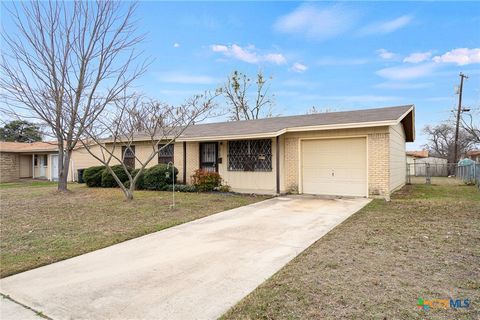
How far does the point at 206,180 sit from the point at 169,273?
26.0 feet

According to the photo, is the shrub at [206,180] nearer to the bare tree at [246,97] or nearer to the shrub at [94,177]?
the shrub at [94,177]

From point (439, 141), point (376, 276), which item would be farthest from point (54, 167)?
point (439, 141)

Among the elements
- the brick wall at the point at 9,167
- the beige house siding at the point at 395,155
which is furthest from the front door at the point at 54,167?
the beige house siding at the point at 395,155

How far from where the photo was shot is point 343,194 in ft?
33.4

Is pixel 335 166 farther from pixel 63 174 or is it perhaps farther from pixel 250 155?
pixel 63 174

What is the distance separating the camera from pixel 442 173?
84.5 ft

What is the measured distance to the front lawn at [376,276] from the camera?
8.70 feet

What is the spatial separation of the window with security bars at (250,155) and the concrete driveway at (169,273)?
5.43 m

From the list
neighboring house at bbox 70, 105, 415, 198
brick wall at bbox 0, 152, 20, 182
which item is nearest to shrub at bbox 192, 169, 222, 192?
neighboring house at bbox 70, 105, 415, 198

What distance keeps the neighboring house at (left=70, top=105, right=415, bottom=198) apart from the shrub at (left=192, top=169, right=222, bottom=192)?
74cm

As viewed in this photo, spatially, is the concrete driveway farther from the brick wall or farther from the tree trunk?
the brick wall

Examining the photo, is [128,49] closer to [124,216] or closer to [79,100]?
[79,100]

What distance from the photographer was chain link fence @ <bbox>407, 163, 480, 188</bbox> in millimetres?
16289

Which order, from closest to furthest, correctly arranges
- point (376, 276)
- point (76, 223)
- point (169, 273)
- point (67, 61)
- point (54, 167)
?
1. point (376, 276)
2. point (169, 273)
3. point (76, 223)
4. point (67, 61)
5. point (54, 167)
